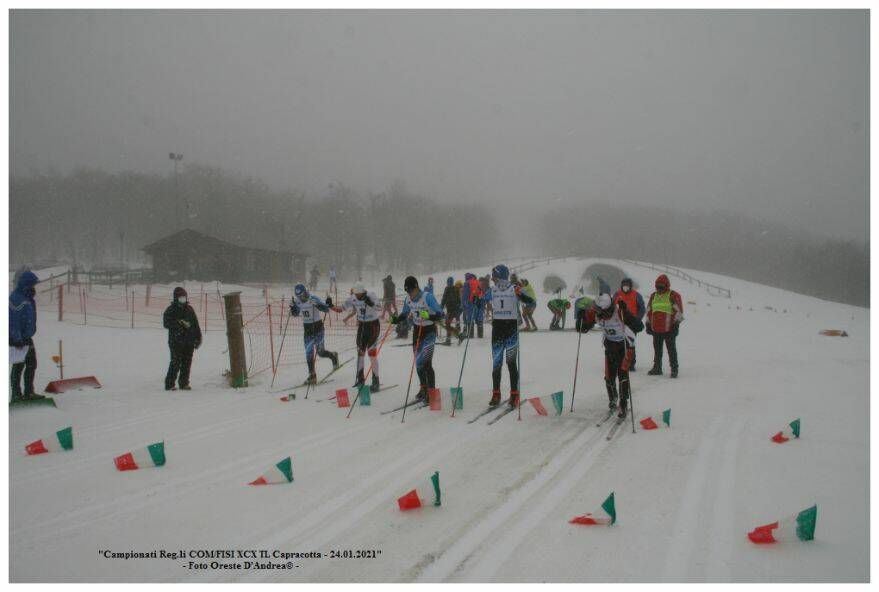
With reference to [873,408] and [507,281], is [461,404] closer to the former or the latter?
[507,281]

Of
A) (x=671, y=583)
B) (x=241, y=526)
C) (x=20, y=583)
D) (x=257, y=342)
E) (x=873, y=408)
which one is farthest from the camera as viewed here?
(x=257, y=342)

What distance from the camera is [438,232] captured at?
77000mm

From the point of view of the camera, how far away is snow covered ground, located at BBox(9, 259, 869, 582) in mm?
3447

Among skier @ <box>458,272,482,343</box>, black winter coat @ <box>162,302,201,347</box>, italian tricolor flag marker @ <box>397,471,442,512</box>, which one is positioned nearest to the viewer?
italian tricolor flag marker @ <box>397,471,442,512</box>

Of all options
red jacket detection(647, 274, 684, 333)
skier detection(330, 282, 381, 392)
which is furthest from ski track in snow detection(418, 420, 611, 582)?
red jacket detection(647, 274, 684, 333)

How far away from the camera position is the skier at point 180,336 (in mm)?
8820

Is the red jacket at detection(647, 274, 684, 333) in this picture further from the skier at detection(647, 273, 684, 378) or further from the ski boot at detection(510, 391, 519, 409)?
the ski boot at detection(510, 391, 519, 409)

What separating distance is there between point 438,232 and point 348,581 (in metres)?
74.5

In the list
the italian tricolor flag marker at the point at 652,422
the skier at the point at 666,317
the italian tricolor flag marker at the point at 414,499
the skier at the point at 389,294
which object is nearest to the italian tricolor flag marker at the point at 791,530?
the italian tricolor flag marker at the point at 414,499

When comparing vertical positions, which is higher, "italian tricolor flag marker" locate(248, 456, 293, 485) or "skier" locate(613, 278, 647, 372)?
"skier" locate(613, 278, 647, 372)

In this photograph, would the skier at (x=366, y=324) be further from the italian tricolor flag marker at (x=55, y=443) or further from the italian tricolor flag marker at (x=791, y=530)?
the italian tricolor flag marker at (x=791, y=530)

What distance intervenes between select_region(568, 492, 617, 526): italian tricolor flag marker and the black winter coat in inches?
284

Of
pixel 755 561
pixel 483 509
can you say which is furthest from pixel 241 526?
pixel 755 561

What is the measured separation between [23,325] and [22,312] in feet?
0.62
